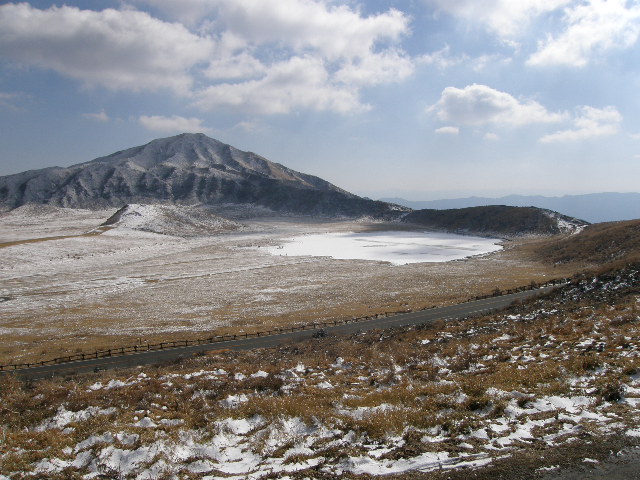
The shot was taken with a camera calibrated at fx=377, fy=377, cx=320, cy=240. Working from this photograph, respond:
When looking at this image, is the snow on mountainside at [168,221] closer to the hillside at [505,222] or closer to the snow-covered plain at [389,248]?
the snow-covered plain at [389,248]

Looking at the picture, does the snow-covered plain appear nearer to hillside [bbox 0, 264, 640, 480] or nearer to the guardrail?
the guardrail

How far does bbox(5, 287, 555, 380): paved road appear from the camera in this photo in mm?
28594

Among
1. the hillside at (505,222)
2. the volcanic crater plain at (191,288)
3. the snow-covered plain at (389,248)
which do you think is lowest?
the volcanic crater plain at (191,288)

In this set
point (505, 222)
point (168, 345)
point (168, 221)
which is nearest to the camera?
point (168, 345)

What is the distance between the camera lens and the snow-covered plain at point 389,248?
98000 mm

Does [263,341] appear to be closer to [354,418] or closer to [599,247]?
[354,418]

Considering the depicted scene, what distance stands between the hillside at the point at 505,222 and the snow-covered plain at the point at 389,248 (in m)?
16.3

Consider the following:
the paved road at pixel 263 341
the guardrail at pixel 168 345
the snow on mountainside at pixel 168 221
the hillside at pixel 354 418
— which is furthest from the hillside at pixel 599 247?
the snow on mountainside at pixel 168 221

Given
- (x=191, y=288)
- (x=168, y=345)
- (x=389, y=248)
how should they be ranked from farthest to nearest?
(x=389, y=248), (x=191, y=288), (x=168, y=345)

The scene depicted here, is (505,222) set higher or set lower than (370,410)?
higher

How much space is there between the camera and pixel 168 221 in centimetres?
16850

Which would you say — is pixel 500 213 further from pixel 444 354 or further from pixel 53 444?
pixel 53 444

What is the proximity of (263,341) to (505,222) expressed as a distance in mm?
146291

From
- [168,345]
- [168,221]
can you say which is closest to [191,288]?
[168,345]
